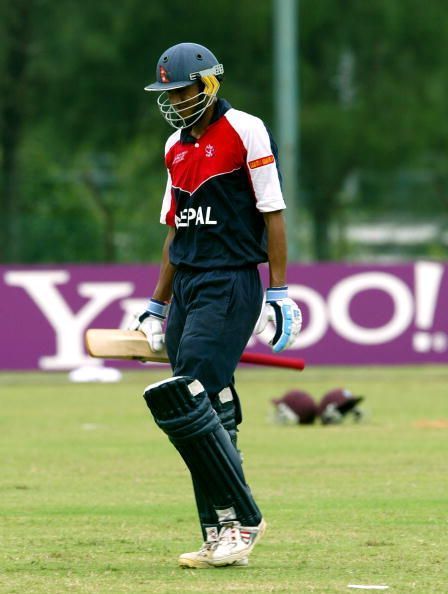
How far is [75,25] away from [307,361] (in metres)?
14.4

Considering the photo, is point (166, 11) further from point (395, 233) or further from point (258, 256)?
point (258, 256)

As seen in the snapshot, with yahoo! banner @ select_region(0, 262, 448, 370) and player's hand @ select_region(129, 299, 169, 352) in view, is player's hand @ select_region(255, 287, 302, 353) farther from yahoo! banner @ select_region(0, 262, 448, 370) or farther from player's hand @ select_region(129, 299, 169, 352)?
yahoo! banner @ select_region(0, 262, 448, 370)

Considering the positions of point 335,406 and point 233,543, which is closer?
point 233,543

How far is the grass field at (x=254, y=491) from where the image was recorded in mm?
7164

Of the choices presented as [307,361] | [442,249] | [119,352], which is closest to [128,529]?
[119,352]

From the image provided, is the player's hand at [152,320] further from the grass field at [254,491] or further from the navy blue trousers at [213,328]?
the grass field at [254,491]

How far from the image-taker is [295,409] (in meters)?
14.5

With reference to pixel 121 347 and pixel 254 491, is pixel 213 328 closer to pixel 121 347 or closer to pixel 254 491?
pixel 121 347

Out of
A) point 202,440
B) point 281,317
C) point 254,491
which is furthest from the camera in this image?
point 254,491

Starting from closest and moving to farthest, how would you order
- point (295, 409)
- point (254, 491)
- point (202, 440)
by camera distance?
point (202, 440)
point (254, 491)
point (295, 409)

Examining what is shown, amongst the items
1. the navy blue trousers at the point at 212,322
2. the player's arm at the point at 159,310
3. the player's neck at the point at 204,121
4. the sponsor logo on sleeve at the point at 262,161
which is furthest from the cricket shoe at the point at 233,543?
the player's neck at the point at 204,121

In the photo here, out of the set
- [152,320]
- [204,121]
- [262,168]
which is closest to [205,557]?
[152,320]

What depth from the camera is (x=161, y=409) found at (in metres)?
7.28

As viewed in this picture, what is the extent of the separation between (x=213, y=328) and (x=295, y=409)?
23.6 ft
